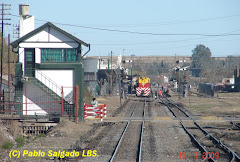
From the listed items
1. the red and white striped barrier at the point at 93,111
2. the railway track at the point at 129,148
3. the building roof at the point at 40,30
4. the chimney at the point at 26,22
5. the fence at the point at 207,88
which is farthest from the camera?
the fence at the point at 207,88

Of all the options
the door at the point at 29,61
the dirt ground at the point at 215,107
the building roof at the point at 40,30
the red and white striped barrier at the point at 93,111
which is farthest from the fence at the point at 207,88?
the door at the point at 29,61

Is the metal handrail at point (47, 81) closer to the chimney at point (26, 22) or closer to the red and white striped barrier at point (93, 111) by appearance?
the red and white striped barrier at point (93, 111)

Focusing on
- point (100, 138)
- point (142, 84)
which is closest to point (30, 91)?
point (100, 138)

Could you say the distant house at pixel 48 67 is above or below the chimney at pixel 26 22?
below

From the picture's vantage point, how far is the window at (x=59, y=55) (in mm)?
25844

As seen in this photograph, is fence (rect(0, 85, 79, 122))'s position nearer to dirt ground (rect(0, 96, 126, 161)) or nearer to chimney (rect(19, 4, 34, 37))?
dirt ground (rect(0, 96, 126, 161))

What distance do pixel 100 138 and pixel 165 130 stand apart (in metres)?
4.77

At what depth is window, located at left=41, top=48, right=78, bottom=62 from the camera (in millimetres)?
25844

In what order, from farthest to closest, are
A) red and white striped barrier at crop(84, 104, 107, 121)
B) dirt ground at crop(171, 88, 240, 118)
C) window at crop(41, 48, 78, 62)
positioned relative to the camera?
dirt ground at crop(171, 88, 240, 118), red and white striped barrier at crop(84, 104, 107, 121), window at crop(41, 48, 78, 62)

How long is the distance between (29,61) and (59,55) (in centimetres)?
232

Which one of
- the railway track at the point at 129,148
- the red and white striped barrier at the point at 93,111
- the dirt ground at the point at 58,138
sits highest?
the red and white striped barrier at the point at 93,111

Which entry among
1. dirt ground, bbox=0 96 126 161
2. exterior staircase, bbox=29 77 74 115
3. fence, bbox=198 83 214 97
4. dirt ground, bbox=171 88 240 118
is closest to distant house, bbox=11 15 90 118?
exterior staircase, bbox=29 77 74 115

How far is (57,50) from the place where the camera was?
2591cm

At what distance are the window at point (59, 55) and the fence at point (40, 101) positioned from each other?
211 centimetres
